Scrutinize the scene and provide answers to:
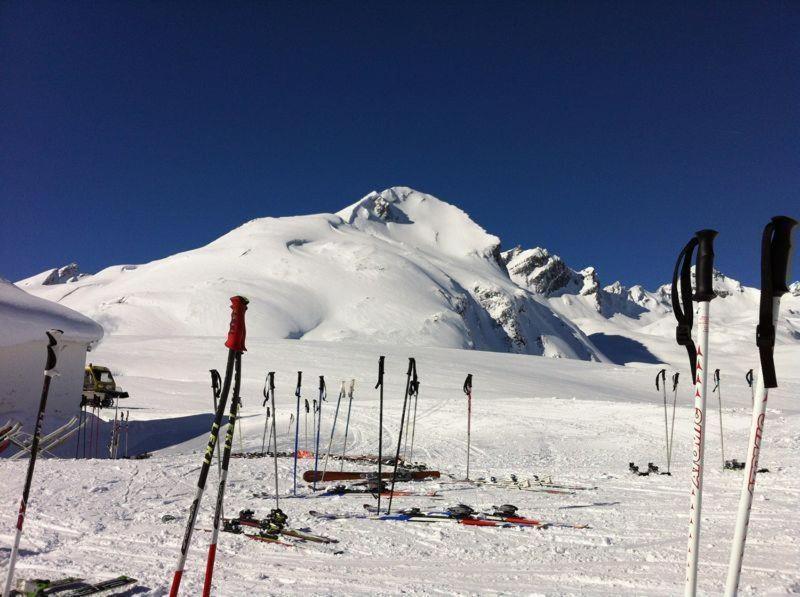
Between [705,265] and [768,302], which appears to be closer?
[768,302]

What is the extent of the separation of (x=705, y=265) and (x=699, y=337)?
42 centimetres

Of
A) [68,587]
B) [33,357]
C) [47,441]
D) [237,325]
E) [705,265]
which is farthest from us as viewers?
[33,357]

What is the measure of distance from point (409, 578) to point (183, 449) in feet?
48.9

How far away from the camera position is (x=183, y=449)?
739 inches

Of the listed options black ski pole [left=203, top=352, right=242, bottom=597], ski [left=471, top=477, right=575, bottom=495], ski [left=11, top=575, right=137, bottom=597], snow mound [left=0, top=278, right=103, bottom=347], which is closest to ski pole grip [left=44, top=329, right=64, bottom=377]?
black ski pole [left=203, top=352, right=242, bottom=597]

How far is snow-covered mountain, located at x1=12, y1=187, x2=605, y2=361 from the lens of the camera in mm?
88125

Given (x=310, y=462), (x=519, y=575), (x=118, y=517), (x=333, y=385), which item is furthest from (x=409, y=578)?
(x=333, y=385)

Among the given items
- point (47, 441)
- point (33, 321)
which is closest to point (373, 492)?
point (47, 441)

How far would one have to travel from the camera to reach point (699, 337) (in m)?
3.07

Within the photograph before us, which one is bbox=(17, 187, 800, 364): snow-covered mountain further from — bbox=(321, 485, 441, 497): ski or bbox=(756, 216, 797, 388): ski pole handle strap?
bbox=(756, 216, 797, 388): ski pole handle strap

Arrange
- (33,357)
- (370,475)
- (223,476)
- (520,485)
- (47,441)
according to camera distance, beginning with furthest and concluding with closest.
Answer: (33,357) < (47,441) < (370,475) < (520,485) < (223,476)

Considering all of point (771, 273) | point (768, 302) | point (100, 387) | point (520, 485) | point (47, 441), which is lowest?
point (47, 441)

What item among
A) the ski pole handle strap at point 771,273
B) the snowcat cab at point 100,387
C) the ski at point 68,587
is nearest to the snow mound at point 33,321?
the snowcat cab at point 100,387

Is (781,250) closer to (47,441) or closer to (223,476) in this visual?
(223,476)
